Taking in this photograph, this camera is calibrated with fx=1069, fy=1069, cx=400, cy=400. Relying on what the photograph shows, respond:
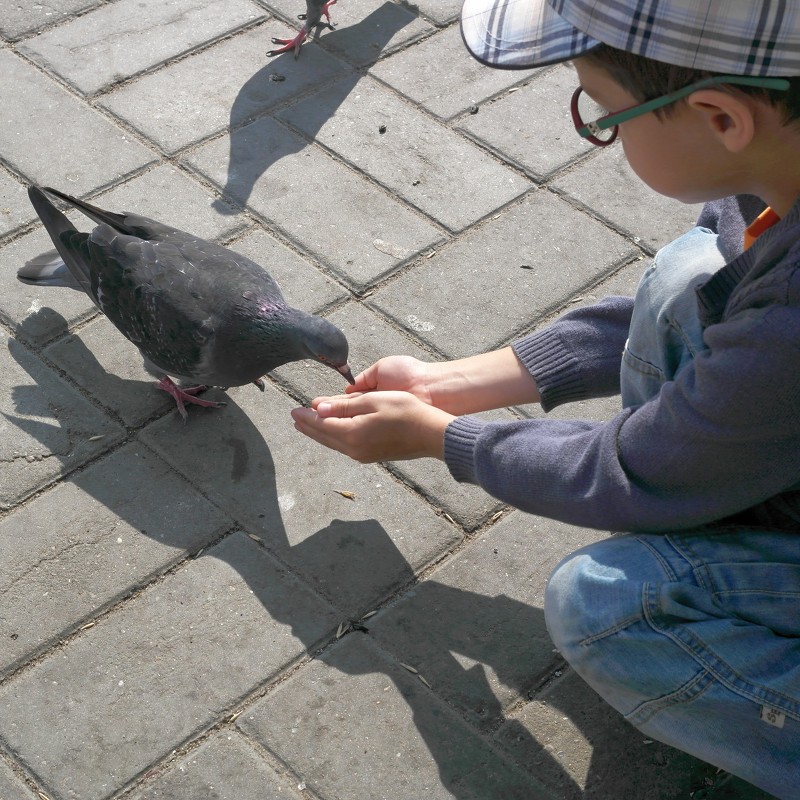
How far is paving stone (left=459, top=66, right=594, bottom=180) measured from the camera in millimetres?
4676

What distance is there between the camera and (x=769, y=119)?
1.93 m

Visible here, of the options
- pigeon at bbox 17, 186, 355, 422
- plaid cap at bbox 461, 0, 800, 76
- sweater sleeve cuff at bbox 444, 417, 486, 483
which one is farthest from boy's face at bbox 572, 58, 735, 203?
pigeon at bbox 17, 186, 355, 422

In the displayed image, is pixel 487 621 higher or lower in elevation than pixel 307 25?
lower

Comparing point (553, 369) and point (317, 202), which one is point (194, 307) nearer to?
point (317, 202)

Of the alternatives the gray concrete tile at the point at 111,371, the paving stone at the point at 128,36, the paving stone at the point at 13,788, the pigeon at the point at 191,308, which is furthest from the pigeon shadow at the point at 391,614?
the paving stone at the point at 128,36

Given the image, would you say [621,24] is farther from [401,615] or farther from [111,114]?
[111,114]

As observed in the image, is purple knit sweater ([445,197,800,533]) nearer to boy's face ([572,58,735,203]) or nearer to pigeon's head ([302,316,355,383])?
boy's face ([572,58,735,203])

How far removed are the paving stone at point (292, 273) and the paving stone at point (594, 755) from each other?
1.75 m

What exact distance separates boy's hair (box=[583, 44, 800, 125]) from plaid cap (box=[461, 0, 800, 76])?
1.8 inches

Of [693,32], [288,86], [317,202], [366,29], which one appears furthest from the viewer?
[366,29]

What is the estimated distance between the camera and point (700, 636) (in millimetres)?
2270

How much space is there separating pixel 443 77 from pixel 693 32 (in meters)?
3.44

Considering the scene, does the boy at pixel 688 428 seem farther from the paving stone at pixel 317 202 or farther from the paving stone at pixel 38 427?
the paving stone at pixel 317 202

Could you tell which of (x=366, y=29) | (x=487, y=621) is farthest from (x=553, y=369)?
(x=366, y=29)
